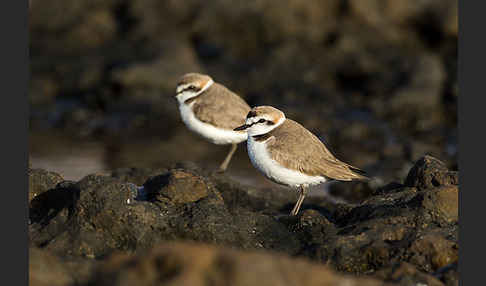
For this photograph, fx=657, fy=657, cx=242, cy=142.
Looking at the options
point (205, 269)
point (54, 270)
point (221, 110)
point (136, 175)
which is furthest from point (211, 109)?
point (205, 269)

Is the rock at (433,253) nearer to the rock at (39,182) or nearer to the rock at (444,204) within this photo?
the rock at (444,204)

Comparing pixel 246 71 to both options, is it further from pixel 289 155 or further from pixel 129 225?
pixel 129 225

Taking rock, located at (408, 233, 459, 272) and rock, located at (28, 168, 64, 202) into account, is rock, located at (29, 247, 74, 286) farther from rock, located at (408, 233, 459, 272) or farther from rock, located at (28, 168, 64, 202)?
rock, located at (408, 233, 459, 272)

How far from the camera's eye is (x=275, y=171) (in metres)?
8.19

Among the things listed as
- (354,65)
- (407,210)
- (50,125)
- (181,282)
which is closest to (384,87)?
(354,65)

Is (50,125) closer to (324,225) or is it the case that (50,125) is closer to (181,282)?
(324,225)

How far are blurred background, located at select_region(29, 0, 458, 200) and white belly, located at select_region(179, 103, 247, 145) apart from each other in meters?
3.34

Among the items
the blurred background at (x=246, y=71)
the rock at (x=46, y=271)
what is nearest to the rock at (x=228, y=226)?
the rock at (x=46, y=271)

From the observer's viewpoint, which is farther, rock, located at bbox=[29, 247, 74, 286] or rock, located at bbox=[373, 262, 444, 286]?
rock, located at bbox=[373, 262, 444, 286]

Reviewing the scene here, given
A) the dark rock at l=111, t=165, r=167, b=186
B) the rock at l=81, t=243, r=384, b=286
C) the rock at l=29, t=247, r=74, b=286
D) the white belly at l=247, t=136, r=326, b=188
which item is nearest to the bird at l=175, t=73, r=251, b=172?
the dark rock at l=111, t=165, r=167, b=186

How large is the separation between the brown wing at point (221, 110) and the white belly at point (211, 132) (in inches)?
2.9

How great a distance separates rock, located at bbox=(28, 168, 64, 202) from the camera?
738 centimetres

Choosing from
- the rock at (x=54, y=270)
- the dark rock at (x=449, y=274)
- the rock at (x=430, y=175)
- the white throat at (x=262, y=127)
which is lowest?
the rock at (x=54, y=270)

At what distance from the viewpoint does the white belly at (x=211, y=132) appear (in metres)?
10.4
